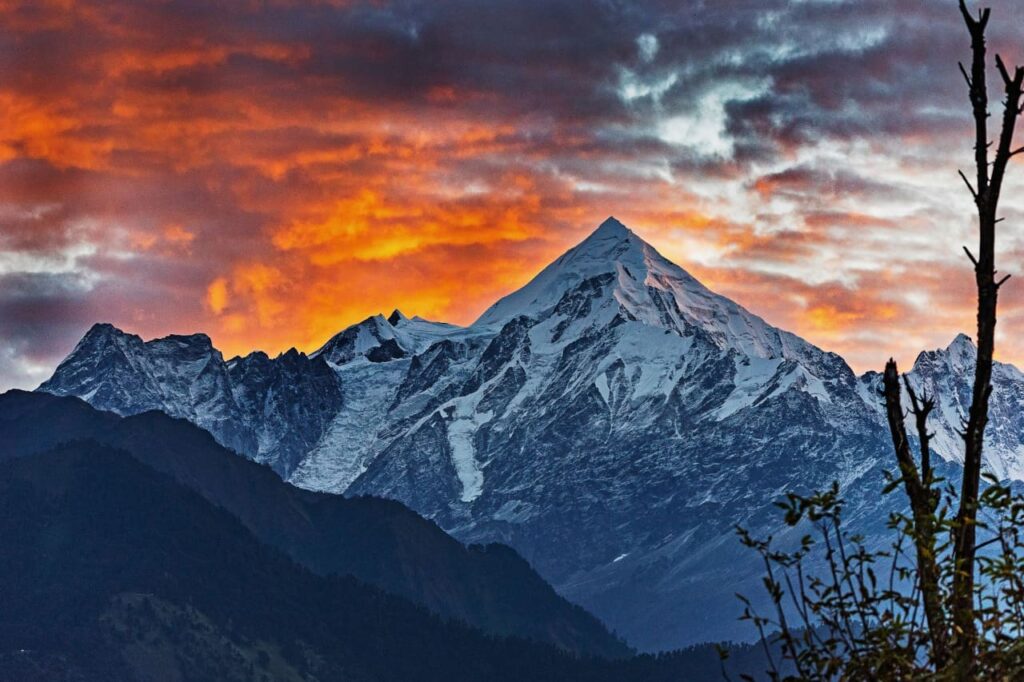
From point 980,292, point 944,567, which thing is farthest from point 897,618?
point 980,292

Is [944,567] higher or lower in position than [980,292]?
lower

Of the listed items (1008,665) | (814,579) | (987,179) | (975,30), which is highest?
(975,30)

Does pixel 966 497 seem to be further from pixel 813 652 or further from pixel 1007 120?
pixel 1007 120

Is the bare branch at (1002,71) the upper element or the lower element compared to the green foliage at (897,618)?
upper

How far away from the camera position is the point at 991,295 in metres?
22.0

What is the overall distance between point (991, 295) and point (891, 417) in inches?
77.2

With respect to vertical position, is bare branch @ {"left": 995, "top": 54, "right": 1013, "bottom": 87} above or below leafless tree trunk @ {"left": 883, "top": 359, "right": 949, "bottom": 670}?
above

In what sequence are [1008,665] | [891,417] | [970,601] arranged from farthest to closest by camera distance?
[891,417] < [970,601] < [1008,665]

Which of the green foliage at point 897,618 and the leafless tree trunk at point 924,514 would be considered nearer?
the green foliage at point 897,618

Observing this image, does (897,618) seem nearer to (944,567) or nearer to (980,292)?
(944,567)

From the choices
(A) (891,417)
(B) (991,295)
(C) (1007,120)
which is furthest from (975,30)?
(A) (891,417)

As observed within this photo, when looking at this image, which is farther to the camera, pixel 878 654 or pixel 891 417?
pixel 891 417

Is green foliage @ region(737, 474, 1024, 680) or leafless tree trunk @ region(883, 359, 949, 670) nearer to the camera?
green foliage @ region(737, 474, 1024, 680)

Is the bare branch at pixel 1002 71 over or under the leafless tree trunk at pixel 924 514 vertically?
over
